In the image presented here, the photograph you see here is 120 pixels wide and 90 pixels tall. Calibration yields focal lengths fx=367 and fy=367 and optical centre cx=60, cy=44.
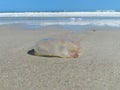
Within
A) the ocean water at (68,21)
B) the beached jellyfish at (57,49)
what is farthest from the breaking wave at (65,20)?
the beached jellyfish at (57,49)

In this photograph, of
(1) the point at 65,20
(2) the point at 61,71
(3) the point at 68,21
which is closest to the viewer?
(2) the point at 61,71

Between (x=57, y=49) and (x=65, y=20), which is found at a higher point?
(x=57, y=49)

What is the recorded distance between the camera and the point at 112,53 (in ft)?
30.7

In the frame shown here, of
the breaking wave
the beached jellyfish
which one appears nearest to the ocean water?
the breaking wave

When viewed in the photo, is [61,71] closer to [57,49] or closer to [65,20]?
[57,49]

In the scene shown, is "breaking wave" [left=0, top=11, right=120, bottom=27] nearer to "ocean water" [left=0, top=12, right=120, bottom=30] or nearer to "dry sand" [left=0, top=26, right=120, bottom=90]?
"ocean water" [left=0, top=12, right=120, bottom=30]

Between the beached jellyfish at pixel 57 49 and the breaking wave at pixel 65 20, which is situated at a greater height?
the beached jellyfish at pixel 57 49

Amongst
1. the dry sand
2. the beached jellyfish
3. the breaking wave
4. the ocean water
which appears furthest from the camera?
the breaking wave

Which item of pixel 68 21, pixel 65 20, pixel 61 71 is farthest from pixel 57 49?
pixel 65 20

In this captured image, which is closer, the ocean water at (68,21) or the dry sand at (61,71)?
the dry sand at (61,71)

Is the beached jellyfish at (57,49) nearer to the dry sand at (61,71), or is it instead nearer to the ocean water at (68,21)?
the dry sand at (61,71)

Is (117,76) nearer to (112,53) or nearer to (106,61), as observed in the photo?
(106,61)

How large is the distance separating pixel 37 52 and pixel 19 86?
10.0 feet

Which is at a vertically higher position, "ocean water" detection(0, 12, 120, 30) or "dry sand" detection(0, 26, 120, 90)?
"dry sand" detection(0, 26, 120, 90)
